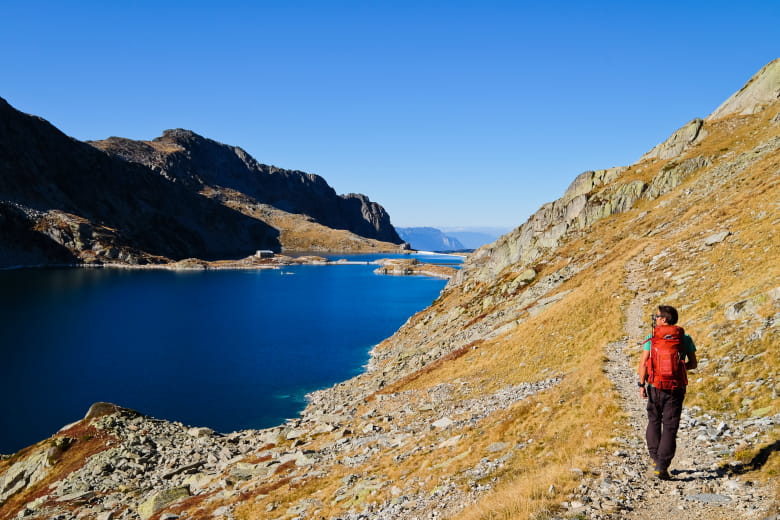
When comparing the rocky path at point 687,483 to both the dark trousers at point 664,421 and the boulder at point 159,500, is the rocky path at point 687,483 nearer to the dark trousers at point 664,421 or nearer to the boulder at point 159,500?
the dark trousers at point 664,421

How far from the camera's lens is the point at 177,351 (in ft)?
277

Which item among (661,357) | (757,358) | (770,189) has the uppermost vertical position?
(770,189)

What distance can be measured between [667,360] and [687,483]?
2926 mm

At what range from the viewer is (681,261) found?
33906mm

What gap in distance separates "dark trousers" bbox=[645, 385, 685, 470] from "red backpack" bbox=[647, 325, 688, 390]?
0.79 ft

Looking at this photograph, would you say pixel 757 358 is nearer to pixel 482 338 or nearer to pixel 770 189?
pixel 770 189

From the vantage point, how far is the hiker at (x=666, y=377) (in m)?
11.1

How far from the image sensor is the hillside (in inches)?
471

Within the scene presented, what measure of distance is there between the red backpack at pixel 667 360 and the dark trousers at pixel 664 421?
24 cm

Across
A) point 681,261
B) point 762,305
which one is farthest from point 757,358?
point 681,261

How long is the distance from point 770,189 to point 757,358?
27.8 m

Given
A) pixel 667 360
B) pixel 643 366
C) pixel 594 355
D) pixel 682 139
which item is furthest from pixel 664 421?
pixel 682 139

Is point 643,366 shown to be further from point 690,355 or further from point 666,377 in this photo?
point 690,355

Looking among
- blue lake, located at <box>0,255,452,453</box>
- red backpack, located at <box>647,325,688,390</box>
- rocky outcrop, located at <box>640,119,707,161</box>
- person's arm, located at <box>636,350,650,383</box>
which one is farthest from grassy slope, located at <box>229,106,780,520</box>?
blue lake, located at <box>0,255,452,453</box>
